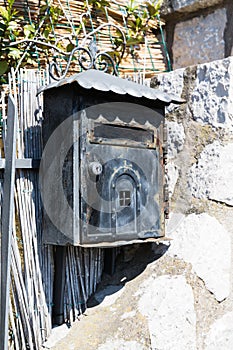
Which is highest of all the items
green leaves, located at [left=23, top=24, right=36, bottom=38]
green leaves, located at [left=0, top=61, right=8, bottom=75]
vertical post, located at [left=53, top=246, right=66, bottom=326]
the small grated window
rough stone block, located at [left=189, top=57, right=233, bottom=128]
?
green leaves, located at [left=23, top=24, right=36, bottom=38]

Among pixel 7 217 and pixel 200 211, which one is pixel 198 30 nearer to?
pixel 200 211

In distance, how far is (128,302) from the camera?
302 centimetres

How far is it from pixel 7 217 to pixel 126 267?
0.83 metres

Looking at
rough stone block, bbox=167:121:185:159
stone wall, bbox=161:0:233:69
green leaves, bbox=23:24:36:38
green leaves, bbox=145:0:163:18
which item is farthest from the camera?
green leaves, bbox=145:0:163:18

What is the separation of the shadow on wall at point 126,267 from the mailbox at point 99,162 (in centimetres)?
20

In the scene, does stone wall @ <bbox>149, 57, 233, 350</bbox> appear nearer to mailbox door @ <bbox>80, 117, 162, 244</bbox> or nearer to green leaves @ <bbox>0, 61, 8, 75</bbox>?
mailbox door @ <bbox>80, 117, 162, 244</bbox>

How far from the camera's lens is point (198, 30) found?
13.4 ft

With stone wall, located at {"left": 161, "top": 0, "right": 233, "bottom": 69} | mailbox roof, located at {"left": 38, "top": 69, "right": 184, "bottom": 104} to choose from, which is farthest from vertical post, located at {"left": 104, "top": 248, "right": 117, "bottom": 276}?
stone wall, located at {"left": 161, "top": 0, "right": 233, "bottom": 69}

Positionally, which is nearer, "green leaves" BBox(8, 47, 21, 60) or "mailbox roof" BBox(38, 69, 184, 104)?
"mailbox roof" BBox(38, 69, 184, 104)

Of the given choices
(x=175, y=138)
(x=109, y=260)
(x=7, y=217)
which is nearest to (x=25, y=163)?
(x=7, y=217)

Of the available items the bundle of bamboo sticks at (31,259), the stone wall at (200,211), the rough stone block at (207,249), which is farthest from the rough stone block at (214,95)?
the bundle of bamboo sticks at (31,259)

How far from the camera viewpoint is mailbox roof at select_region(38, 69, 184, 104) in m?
2.71

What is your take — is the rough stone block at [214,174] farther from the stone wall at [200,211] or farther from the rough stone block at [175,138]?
the rough stone block at [175,138]

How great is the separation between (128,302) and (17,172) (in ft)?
3.03
